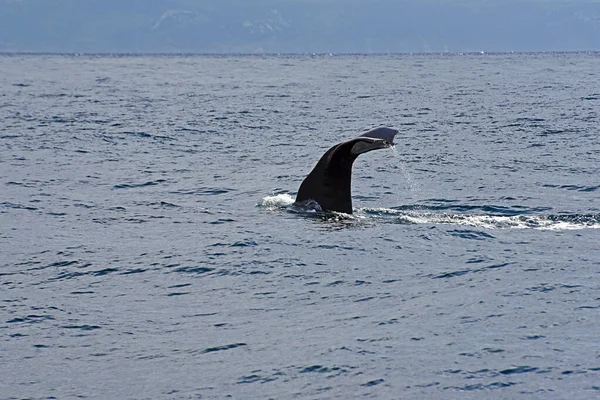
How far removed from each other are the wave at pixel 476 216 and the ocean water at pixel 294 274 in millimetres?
57

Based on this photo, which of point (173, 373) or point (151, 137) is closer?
point (173, 373)

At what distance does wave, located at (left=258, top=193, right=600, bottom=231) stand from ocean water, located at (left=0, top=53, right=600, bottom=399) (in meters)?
0.06

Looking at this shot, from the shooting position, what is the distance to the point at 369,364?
9070 mm

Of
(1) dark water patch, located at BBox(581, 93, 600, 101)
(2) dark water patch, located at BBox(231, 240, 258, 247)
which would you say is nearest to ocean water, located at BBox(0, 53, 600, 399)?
(2) dark water patch, located at BBox(231, 240, 258, 247)

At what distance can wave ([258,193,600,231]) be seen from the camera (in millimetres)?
14734

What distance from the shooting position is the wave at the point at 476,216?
14.7 meters

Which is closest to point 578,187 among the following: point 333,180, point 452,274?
point 333,180

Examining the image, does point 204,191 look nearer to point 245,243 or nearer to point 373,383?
point 245,243

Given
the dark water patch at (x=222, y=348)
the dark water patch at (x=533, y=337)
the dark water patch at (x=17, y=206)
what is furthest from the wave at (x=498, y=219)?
the dark water patch at (x=222, y=348)

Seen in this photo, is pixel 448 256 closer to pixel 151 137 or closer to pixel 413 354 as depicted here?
pixel 413 354

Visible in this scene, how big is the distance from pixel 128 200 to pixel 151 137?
36.7 ft

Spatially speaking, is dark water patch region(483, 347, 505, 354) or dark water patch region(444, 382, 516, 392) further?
dark water patch region(483, 347, 505, 354)

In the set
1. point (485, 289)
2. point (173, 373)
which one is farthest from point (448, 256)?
point (173, 373)

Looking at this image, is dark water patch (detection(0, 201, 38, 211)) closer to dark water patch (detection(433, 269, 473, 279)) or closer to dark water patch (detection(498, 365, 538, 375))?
dark water patch (detection(433, 269, 473, 279))
